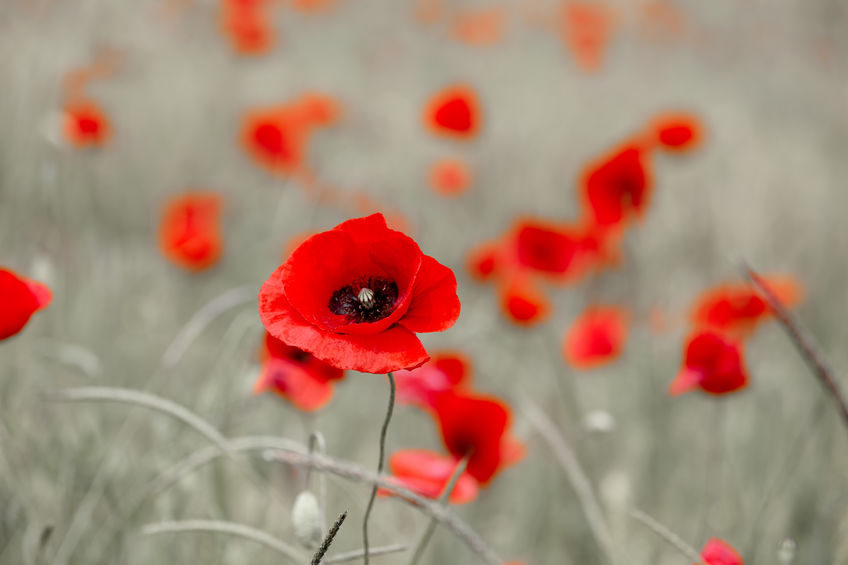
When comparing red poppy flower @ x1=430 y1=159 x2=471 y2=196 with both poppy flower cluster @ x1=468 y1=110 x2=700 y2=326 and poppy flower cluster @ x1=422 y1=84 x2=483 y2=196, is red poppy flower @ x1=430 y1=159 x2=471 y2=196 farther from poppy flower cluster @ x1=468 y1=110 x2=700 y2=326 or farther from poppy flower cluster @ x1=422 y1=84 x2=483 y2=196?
poppy flower cluster @ x1=468 y1=110 x2=700 y2=326

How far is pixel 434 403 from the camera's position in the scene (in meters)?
0.89

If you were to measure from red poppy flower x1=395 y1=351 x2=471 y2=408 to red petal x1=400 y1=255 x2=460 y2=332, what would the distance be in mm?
343

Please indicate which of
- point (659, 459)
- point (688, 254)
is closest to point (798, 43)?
point (688, 254)

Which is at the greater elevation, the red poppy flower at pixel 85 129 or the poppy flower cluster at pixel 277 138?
the poppy flower cluster at pixel 277 138

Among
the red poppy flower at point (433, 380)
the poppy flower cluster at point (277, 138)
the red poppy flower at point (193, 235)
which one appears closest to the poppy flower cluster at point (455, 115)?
the poppy flower cluster at point (277, 138)

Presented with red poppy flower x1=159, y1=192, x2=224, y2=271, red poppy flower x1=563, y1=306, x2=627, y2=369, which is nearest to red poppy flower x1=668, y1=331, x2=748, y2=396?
red poppy flower x1=563, y1=306, x2=627, y2=369

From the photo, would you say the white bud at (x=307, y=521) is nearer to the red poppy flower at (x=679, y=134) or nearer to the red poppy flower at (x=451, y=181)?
the red poppy flower at (x=679, y=134)

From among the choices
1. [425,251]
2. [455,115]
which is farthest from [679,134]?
[425,251]

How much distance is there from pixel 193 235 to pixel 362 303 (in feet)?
3.16

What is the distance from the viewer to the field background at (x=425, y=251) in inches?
42.4

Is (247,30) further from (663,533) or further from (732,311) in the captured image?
(663,533)

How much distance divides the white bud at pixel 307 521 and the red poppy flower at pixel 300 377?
0.70 ft

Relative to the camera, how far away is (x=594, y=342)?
1.30 metres

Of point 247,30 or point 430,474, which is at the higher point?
point 247,30
